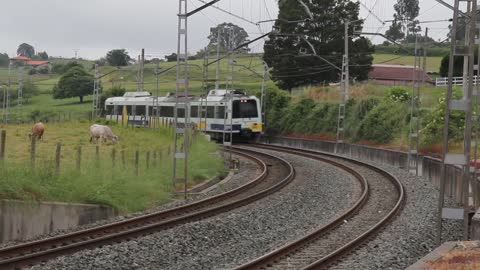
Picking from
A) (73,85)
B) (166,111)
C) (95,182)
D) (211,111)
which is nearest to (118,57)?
(73,85)

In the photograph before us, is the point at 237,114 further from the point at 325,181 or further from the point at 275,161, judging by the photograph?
the point at 325,181

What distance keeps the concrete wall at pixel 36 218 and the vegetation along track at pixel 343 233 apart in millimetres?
4699

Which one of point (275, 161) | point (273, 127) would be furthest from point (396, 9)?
point (275, 161)

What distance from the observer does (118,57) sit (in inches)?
5236

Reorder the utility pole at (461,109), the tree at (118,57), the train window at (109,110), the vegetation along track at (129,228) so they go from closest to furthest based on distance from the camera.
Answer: the vegetation along track at (129,228)
the utility pole at (461,109)
the train window at (109,110)
the tree at (118,57)

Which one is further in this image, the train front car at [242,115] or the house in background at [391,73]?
the house in background at [391,73]

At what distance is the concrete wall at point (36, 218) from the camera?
44.8 feet

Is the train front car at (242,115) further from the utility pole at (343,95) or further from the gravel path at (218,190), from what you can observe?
the gravel path at (218,190)

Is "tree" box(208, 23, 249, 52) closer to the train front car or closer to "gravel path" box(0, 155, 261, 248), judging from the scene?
the train front car

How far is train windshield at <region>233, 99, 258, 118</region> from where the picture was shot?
4731 centimetres

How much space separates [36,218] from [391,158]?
969 inches

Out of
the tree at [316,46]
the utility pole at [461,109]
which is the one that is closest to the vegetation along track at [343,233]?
the utility pole at [461,109]

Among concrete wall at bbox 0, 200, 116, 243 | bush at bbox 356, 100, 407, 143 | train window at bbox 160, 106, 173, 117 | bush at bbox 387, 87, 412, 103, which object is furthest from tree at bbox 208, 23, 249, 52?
concrete wall at bbox 0, 200, 116, 243

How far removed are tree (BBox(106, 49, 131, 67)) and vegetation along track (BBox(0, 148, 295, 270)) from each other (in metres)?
112
